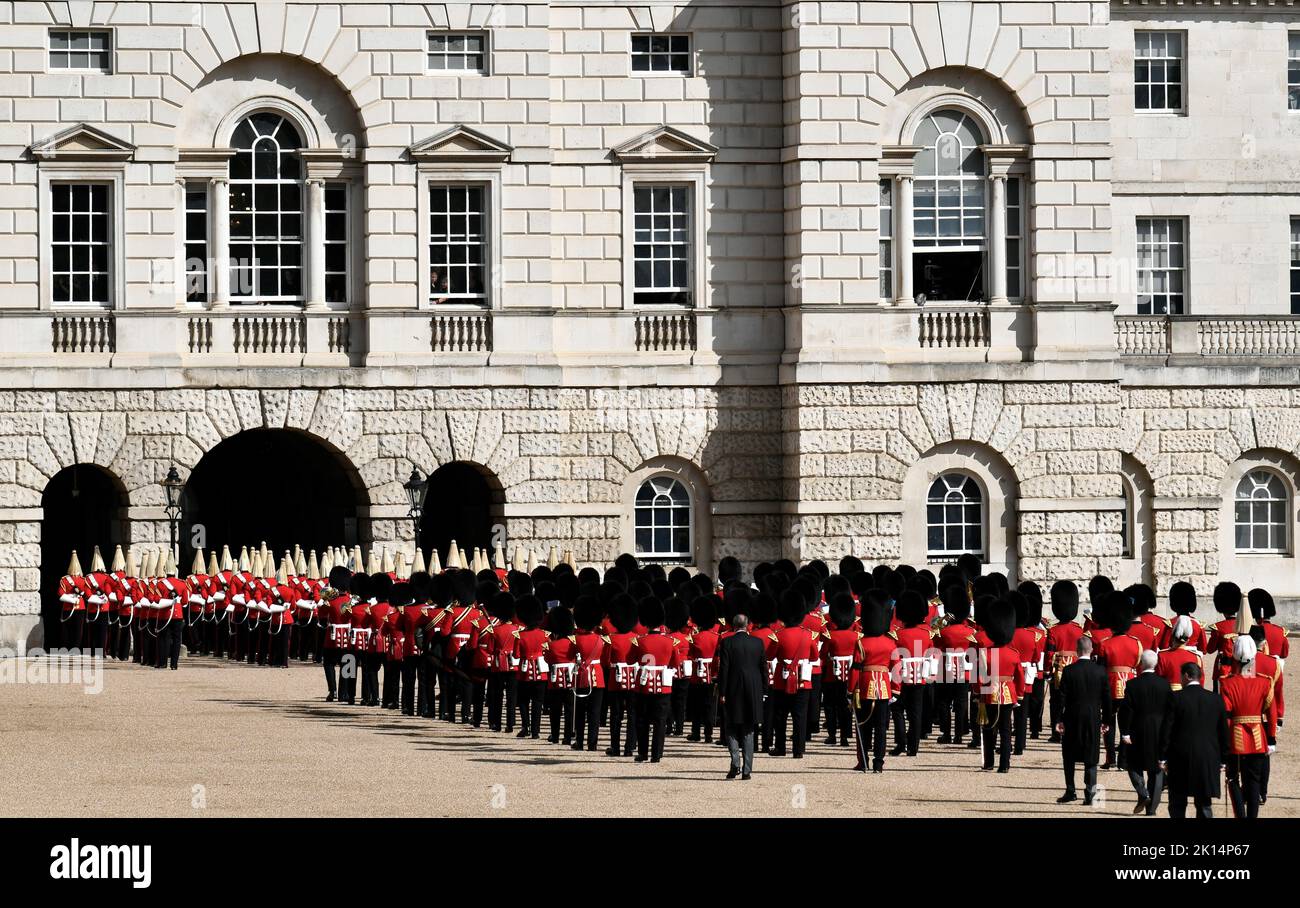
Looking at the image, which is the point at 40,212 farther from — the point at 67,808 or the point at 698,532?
the point at 67,808

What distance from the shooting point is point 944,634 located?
2339cm

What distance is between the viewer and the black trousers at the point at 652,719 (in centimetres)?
2269

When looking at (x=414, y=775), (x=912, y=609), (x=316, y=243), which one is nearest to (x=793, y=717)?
(x=912, y=609)

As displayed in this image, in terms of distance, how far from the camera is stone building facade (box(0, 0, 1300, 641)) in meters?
34.7

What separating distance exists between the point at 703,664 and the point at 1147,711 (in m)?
5.69

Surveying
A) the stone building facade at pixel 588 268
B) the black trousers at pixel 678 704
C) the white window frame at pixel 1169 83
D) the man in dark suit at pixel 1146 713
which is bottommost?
the black trousers at pixel 678 704

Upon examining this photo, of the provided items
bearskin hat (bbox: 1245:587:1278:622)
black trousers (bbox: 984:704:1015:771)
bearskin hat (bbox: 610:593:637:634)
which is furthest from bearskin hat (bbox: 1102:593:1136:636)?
bearskin hat (bbox: 610:593:637:634)

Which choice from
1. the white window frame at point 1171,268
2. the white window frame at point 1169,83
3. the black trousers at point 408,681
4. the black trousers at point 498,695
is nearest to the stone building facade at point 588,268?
the white window frame at point 1169,83

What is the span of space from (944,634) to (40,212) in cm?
1583

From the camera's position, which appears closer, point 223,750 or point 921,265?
point 223,750

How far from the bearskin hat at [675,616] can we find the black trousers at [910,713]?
1.93 meters

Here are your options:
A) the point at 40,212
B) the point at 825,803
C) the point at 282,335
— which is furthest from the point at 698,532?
the point at 825,803

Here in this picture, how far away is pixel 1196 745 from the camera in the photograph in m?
17.0

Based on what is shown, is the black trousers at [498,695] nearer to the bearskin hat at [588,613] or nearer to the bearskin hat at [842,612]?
the bearskin hat at [588,613]
